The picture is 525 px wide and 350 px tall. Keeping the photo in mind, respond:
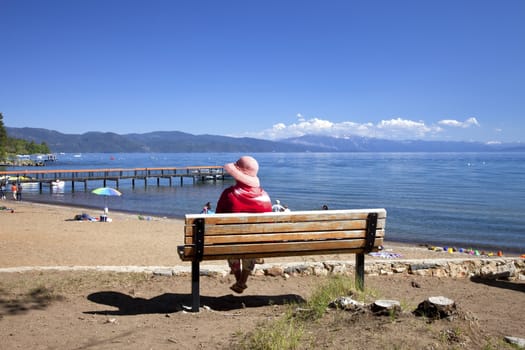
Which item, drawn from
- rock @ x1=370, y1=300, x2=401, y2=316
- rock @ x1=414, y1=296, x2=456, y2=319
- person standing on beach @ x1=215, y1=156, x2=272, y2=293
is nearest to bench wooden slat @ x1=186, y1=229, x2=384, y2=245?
person standing on beach @ x1=215, y1=156, x2=272, y2=293

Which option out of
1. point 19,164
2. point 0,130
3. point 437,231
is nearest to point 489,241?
point 437,231

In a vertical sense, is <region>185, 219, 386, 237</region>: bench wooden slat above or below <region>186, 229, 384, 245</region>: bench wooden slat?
above

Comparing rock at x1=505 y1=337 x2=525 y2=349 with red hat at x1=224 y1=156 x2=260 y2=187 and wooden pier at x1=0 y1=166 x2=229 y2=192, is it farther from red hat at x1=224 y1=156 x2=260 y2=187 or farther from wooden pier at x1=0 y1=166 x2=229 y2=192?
wooden pier at x1=0 y1=166 x2=229 y2=192

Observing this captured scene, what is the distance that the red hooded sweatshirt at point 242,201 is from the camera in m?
4.19

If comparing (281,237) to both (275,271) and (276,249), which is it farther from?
(275,271)

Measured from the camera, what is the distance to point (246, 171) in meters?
4.31

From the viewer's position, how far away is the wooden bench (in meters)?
3.70

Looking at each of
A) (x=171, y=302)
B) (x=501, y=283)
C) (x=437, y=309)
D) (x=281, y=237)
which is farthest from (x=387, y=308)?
(x=501, y=283)

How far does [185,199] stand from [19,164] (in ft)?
287

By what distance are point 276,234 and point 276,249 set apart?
5.5 inches

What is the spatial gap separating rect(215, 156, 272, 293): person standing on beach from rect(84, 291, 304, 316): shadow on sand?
229 millimetres

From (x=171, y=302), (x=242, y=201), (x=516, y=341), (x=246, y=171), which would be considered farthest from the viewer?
(x=171, y=302)

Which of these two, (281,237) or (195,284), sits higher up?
(281,237)

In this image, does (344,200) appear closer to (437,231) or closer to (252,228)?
(437,231)
